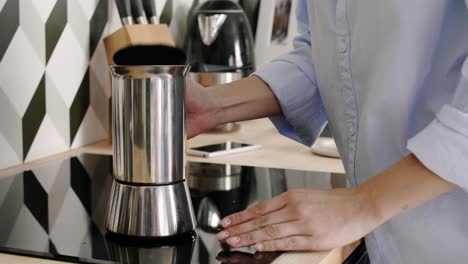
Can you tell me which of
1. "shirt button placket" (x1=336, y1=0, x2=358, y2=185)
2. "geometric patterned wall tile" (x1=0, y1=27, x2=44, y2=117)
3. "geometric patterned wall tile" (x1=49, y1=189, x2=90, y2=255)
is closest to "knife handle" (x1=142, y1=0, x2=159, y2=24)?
"geometric patterned wall tile" (x1=0, y1=27, x2=44, y2=117)

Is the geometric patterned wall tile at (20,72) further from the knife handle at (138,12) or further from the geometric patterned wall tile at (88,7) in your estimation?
the knife handle at (138,12)

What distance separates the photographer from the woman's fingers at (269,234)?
2.64 feet

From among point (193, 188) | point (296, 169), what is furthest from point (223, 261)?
point (296, 169)

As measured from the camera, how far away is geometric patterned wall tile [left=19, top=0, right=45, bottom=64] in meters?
1.21

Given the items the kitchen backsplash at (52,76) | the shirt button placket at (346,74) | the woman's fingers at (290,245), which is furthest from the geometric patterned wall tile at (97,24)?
the woman's fingers at (290,245)

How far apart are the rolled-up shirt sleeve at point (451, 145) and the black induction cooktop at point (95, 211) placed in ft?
0.66

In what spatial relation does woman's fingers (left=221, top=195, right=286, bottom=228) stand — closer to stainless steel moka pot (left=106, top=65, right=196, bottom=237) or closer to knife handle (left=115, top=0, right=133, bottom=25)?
stainless steel moka pot (left=106, top=65, right=196, bottom=237)

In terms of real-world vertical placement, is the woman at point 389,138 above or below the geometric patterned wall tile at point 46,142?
above

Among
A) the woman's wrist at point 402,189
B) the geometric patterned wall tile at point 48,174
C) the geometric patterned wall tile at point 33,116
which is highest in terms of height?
the woman's wrist at point 402,189

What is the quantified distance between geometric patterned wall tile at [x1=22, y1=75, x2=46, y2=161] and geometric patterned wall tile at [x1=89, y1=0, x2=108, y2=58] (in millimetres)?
175

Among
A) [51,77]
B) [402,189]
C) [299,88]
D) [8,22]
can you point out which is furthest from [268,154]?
[402,189]

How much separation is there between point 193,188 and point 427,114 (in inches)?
15.9

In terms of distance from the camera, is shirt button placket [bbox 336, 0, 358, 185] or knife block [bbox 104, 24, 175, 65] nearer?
shirt button placket [bbox 336, 0, 358, 185]

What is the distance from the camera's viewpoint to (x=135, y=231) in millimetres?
820
